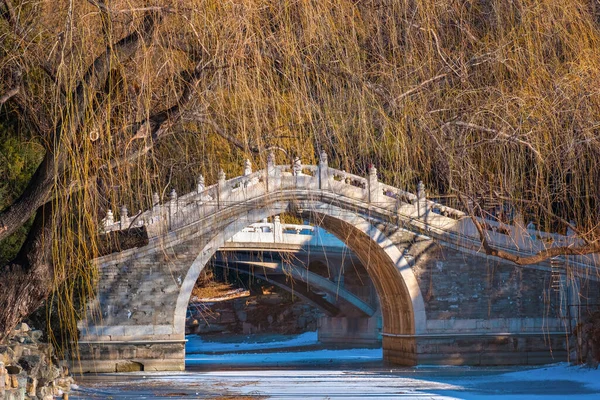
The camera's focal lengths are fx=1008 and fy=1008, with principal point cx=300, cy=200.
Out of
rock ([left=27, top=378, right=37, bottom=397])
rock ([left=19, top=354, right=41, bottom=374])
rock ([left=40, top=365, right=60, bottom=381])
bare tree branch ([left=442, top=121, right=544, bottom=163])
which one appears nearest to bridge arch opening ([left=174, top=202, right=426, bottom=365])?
rock ([left=40, top=365, right=60, bottom=381])

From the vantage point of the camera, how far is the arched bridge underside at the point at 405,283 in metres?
22.3

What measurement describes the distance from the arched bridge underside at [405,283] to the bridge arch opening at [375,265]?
0.03 meters

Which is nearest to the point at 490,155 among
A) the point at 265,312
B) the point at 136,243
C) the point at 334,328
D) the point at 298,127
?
the point at 298,127

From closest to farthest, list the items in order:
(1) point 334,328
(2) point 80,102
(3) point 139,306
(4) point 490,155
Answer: (2) point 80,102
(4) point 490,155
(3) point 139,306
(1) point 334,328

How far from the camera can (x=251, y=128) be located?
8273mm

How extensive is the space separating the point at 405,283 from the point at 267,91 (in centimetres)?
1602

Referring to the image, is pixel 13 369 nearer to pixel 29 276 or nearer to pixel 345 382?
pixel 29 276

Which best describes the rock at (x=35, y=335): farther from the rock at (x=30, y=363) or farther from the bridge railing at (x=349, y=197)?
the bridge railing at (x=349, y=197)

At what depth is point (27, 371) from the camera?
11156 mm

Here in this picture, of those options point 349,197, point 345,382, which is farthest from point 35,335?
point 349,197

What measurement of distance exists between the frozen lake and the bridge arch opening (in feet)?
3.35

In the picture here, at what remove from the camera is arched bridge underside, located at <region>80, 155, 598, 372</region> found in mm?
22344

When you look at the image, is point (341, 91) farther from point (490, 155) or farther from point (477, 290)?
point (477, 290)

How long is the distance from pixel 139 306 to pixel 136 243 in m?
14.8
